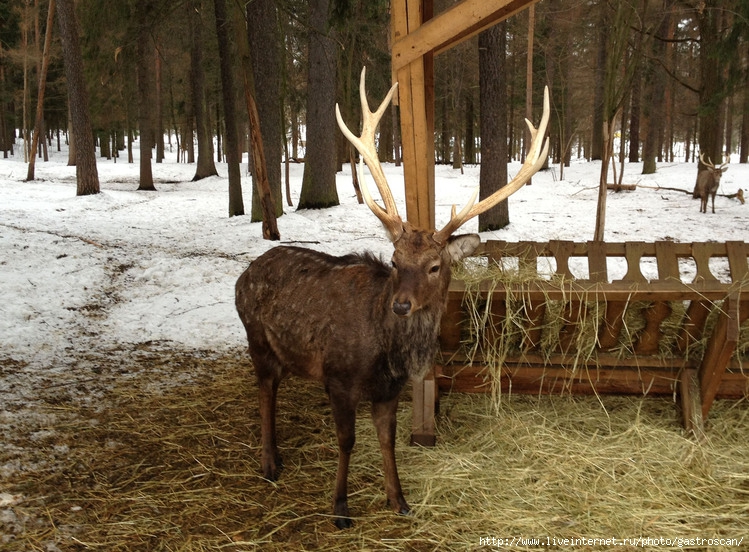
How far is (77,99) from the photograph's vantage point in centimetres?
1562

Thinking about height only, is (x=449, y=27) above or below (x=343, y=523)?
above

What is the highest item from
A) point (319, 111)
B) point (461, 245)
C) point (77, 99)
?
point (77, 99)

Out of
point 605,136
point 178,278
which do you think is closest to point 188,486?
point 178,278

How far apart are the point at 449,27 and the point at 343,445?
293cm

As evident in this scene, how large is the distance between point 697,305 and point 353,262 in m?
2.37

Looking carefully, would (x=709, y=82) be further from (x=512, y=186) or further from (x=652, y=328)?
(x=512, y=186)

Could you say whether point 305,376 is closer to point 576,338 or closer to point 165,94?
point 576,338

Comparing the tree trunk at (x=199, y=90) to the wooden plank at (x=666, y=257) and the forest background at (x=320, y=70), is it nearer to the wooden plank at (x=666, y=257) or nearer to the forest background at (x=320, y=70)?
the forest background at (x=320, y=70)

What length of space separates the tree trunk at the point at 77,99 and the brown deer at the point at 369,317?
47.2 ft

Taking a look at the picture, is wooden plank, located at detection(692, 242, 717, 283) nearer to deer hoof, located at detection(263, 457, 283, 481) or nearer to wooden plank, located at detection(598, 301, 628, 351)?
wooden plank, located at detection(598, 301, 628, 351)

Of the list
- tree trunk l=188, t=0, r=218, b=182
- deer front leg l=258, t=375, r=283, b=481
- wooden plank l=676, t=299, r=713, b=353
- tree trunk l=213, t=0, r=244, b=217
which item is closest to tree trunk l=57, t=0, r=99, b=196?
tree trunk l=188, t=0, r=218, b=182

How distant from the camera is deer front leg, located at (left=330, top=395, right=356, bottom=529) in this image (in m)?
3.46

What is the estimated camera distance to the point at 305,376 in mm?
3842

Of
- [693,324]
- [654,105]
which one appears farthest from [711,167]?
[693,324]
